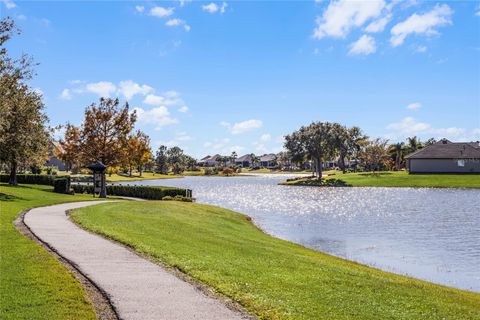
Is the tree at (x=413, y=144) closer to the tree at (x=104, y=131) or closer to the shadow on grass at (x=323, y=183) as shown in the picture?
the shadow on grass at (x=323, y=183)

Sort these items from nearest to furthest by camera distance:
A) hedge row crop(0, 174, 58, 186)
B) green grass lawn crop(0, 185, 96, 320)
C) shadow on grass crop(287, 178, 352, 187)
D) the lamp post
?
green grass lawn crop(0, 185, 96, 320) < the lamp post < hedge row crop(0, 174, 58, 186) < shadow on grass crop(287, 178, 352, 187)

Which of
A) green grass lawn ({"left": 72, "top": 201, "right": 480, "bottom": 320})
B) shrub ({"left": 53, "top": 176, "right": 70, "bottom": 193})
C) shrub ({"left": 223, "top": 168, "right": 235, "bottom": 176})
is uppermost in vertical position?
shrub ({"left": 223, "top": 168, "right": 235, "bottom": 176})

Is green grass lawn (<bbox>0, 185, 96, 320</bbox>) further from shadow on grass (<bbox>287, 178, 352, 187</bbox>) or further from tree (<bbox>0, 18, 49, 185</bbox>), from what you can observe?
shadow on grass (<bbox>287, 178, 352, 187</bbox>)

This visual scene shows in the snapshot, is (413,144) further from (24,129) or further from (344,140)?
(24,129)

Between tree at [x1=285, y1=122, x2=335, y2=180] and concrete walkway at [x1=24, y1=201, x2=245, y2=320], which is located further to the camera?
tree at [x1=285, y1=122, x2=335, y2=180]

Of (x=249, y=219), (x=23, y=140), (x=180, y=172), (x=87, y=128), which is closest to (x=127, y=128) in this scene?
(x=87, y=128)

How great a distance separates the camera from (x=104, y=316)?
887cm

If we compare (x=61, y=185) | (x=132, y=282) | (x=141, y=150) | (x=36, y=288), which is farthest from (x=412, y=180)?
(x=36, y=288)

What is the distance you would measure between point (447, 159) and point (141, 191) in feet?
236

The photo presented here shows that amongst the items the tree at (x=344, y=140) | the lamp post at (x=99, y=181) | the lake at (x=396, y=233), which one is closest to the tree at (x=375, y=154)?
the tree at (x=344, y=140)

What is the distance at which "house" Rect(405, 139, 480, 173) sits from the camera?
→ 95312 mm

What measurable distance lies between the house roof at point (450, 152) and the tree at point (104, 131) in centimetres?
7029

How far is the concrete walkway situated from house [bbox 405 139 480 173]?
305ft

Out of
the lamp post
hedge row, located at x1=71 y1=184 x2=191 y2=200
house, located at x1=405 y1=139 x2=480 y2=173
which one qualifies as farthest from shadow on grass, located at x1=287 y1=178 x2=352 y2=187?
the lamp post
